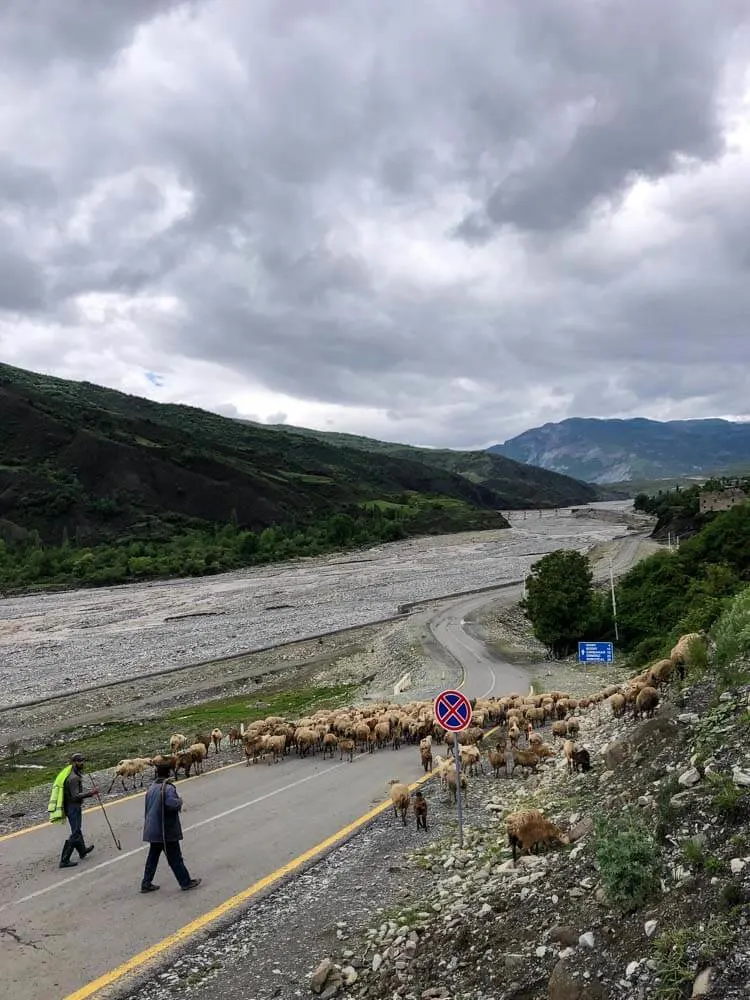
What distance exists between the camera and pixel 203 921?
31.8 ft

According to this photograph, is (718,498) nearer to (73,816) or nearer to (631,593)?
(631,593)

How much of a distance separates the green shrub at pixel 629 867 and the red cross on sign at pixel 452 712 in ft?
16.5

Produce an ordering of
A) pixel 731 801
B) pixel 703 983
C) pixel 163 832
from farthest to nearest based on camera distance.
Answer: pixel 163 832 < pixel 731 801 < pixel 703 983

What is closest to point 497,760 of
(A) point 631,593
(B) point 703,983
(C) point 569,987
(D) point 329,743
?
(D) point 329,743

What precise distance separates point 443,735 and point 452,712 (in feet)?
26.9

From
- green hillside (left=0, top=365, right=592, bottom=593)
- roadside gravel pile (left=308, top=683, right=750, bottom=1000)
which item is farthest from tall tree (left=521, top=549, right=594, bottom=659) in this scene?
green hillside (left=0, top=365, right=592, bottom=593)

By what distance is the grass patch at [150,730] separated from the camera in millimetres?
22047

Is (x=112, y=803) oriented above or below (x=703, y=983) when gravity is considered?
below

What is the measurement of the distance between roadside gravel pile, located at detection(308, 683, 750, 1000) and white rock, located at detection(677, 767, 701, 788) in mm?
12

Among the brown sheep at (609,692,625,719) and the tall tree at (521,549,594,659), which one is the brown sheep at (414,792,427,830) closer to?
the brown sheep at (609,692,625,719)

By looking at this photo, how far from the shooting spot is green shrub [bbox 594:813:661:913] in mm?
6941

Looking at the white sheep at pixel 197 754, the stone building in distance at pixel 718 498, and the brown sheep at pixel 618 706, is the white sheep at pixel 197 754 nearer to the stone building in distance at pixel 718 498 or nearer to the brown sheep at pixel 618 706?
the brown sheep at pixel 618 706

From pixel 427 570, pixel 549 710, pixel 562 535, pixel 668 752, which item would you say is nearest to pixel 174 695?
pixel 549 710

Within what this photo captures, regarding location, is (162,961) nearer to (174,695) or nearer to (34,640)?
(174,695)
